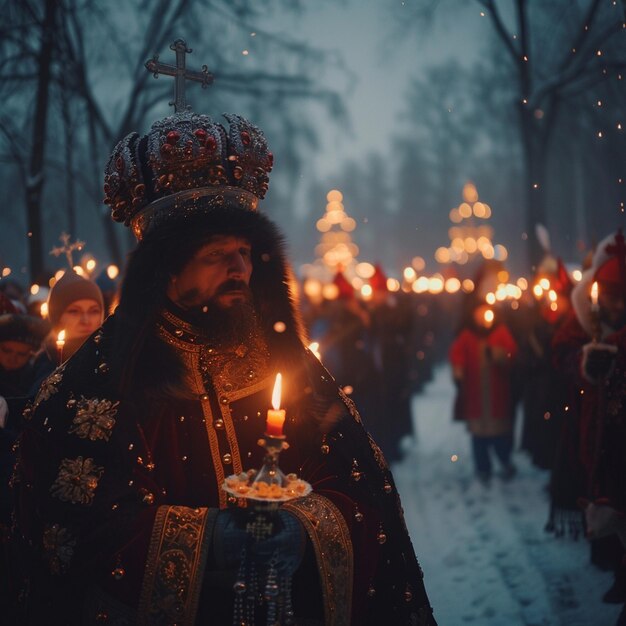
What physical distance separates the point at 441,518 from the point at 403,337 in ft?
19.8

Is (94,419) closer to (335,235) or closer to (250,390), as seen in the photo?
(250,390)

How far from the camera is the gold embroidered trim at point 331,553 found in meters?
2.94

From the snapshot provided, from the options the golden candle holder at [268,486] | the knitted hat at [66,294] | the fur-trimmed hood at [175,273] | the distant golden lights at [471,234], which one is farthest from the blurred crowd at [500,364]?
the distant golden lights at [471,234]

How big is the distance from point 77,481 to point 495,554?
5520 mm

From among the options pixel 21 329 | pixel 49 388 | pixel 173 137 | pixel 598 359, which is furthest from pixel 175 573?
pixel 598 359

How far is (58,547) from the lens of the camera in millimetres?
2846

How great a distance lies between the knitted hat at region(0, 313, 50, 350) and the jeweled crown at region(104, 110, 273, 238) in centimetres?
210

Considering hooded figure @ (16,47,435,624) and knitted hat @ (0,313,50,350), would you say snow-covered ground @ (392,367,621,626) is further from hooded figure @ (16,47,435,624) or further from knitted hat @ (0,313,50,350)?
knitted hat @ (0,313,50,350)

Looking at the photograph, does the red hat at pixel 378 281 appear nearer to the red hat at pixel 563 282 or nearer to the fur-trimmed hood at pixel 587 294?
the red hat at pixel 563 282

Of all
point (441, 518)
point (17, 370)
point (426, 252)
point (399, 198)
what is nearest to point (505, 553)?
point (441, 518)

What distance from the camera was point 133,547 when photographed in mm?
2881

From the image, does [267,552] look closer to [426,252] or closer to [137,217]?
[137,217]

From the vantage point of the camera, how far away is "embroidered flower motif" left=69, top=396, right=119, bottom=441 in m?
2.95

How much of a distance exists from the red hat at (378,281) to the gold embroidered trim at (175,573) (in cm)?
1189
